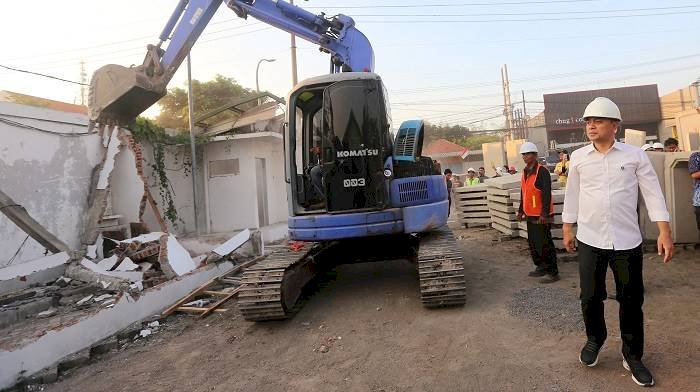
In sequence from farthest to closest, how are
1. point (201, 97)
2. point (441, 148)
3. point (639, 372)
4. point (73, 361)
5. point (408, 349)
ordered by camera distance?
point (441, 148)
point (201, 97)
point (73, 361)
point (408, 349)
point (639, 372)

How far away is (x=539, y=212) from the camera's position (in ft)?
19.4

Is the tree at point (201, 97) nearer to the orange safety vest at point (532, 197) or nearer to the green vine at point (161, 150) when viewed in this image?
the green vine at point (161, 150)

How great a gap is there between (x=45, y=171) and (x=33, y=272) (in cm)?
232

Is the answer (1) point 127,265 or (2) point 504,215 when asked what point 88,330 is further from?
(2) point 504,215

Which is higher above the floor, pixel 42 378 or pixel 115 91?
pixel 115 91

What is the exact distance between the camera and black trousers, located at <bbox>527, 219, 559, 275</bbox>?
5.92 m

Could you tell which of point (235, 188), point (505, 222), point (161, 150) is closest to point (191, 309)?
point (505, 222)

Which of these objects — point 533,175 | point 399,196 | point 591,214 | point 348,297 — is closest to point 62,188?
point 348,297

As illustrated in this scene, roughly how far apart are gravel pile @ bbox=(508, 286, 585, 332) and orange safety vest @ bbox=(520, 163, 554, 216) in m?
1.02

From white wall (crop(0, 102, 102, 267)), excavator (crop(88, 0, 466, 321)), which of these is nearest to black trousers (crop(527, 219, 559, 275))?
excavator (crop(88, 0, 466, 321))

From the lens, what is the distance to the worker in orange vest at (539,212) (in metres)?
5.86

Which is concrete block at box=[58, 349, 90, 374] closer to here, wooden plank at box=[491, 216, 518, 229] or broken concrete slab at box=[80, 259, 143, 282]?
broken concrete slab at box=[80, 259, 143, 282]

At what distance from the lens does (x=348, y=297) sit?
233 inches

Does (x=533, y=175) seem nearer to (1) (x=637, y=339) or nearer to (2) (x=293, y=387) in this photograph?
(1) (x=637, y=339)
